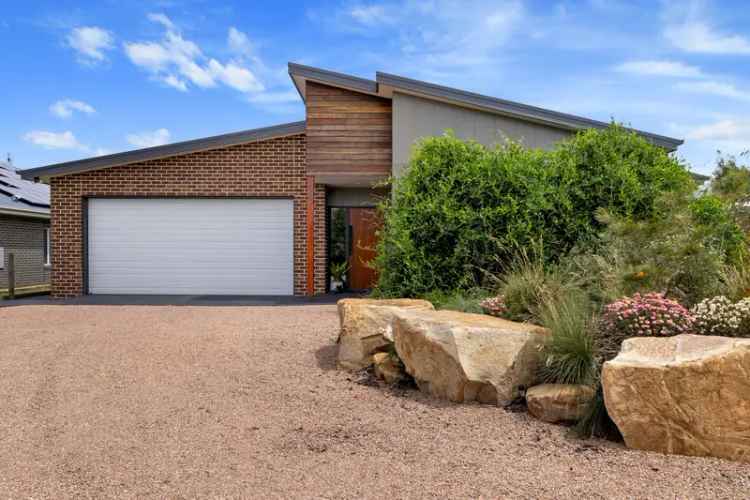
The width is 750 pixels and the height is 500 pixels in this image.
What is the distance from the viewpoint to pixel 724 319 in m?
4.68

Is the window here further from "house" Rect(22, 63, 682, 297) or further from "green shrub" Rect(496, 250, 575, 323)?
"green shrub" Rect(496, 250, 575, 323)

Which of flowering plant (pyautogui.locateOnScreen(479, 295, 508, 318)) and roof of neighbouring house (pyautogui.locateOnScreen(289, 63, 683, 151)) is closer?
flowering plant (pyautogui.locateOnScreen(479, 295, 508, 318))

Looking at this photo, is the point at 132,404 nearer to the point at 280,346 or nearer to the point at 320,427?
the point at 320,427

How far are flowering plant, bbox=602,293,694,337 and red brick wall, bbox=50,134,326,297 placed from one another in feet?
32.3

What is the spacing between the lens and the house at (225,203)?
1364cm

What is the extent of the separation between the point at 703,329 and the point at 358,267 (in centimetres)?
1141

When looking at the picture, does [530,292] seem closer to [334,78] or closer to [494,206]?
[494,206]

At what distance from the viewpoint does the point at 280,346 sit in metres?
7.11

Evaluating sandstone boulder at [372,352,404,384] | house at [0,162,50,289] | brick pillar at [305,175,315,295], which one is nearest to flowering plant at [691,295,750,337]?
sandstone boulder at [372,352,404,384]

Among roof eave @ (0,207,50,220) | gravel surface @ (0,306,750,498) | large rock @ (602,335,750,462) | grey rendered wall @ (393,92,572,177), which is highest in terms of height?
grey rendered wall @ (393,92,572,177)

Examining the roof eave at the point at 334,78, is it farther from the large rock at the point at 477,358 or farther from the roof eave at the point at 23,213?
the roof eave at the point at 23,213

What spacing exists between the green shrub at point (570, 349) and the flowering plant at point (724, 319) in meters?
0.82

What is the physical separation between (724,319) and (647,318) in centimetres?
55

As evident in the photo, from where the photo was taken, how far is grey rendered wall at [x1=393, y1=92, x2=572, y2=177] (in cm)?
1284
